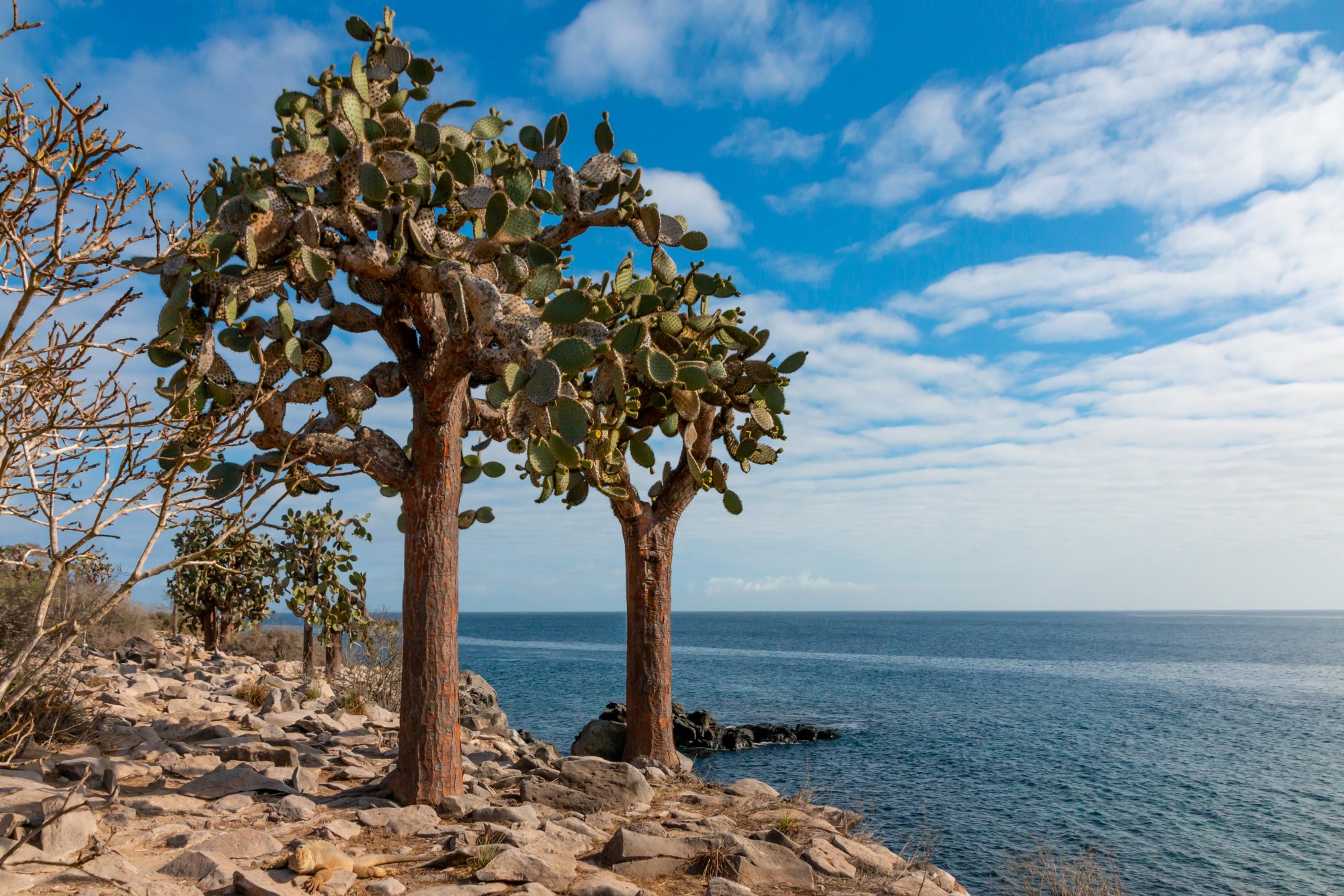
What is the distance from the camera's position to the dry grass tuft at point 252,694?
1147 centimetres

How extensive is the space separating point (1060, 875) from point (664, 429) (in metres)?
6.77

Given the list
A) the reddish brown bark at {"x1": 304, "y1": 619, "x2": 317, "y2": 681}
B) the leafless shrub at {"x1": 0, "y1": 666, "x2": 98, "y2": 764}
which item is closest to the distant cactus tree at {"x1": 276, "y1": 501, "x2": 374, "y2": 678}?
the reddish brown bark at {"x1": 304, "y1": 619, "x2": 317, "y2": 681}

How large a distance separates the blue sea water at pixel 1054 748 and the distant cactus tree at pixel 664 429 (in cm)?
423

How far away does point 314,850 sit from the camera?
17.2ft

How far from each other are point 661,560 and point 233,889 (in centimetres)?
662

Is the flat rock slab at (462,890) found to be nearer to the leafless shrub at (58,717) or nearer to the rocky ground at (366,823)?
the rocky ground at (366,823)

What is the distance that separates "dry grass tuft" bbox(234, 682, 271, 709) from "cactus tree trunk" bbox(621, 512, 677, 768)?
5.22 metres

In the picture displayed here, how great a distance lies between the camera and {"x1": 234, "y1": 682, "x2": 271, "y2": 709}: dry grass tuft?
11.5m

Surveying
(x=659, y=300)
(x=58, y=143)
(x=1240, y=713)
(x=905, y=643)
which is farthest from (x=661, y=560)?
(x=905, y=643)

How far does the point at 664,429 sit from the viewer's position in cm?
968

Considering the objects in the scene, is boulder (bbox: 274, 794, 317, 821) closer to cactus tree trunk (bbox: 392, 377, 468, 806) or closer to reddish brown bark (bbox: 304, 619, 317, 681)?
cactus tree trunk (bbox: 392, 377, 468, 806)

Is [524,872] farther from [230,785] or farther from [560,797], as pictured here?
[230,785]

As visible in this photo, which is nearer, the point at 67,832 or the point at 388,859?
the point at 67,832

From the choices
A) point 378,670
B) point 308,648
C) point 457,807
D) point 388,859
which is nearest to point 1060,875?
point 457,807
